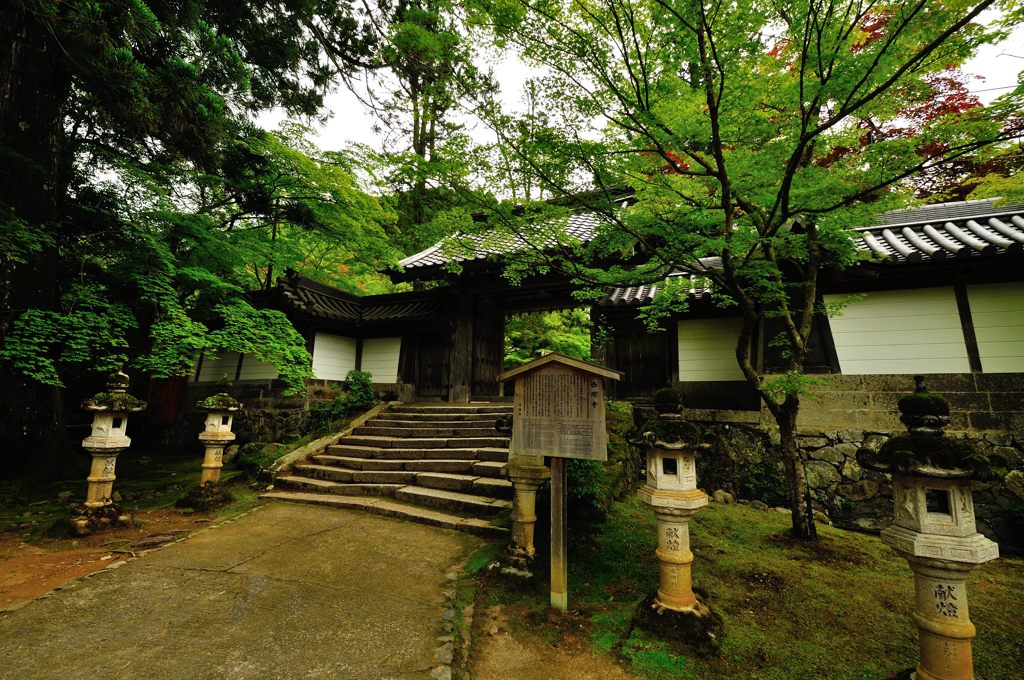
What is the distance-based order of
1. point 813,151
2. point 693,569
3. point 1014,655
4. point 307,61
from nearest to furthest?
1. point 1014,655
2. point 693,569
3. point 813,151
4. point 307,61

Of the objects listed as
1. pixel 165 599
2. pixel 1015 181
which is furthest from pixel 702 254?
pixel 165 599

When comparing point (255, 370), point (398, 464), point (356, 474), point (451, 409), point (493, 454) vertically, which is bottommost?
point (356, 474)

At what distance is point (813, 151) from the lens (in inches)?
190

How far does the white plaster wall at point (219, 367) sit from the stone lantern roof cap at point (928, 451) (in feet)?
54.2

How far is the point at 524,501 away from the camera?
14.8 feet

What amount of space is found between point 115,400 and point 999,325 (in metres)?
14.4

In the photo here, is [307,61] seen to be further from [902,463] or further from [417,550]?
[902,463]

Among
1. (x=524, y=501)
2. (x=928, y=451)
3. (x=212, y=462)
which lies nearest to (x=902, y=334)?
(x=928, y=451)

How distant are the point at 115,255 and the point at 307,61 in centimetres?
614

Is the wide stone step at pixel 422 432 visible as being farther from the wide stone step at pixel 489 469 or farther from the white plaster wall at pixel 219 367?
the white plaster wall at pixel 219 367

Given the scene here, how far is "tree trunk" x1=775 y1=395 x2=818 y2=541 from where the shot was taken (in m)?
5.15

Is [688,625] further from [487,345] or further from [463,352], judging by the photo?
[487,345]

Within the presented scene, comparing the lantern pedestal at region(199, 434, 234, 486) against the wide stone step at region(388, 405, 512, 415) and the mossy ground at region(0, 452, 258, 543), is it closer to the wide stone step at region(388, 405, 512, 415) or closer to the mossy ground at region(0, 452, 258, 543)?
the mossy ground at region(0, 452, 258, 543)

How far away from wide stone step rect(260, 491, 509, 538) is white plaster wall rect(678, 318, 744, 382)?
5.84m
